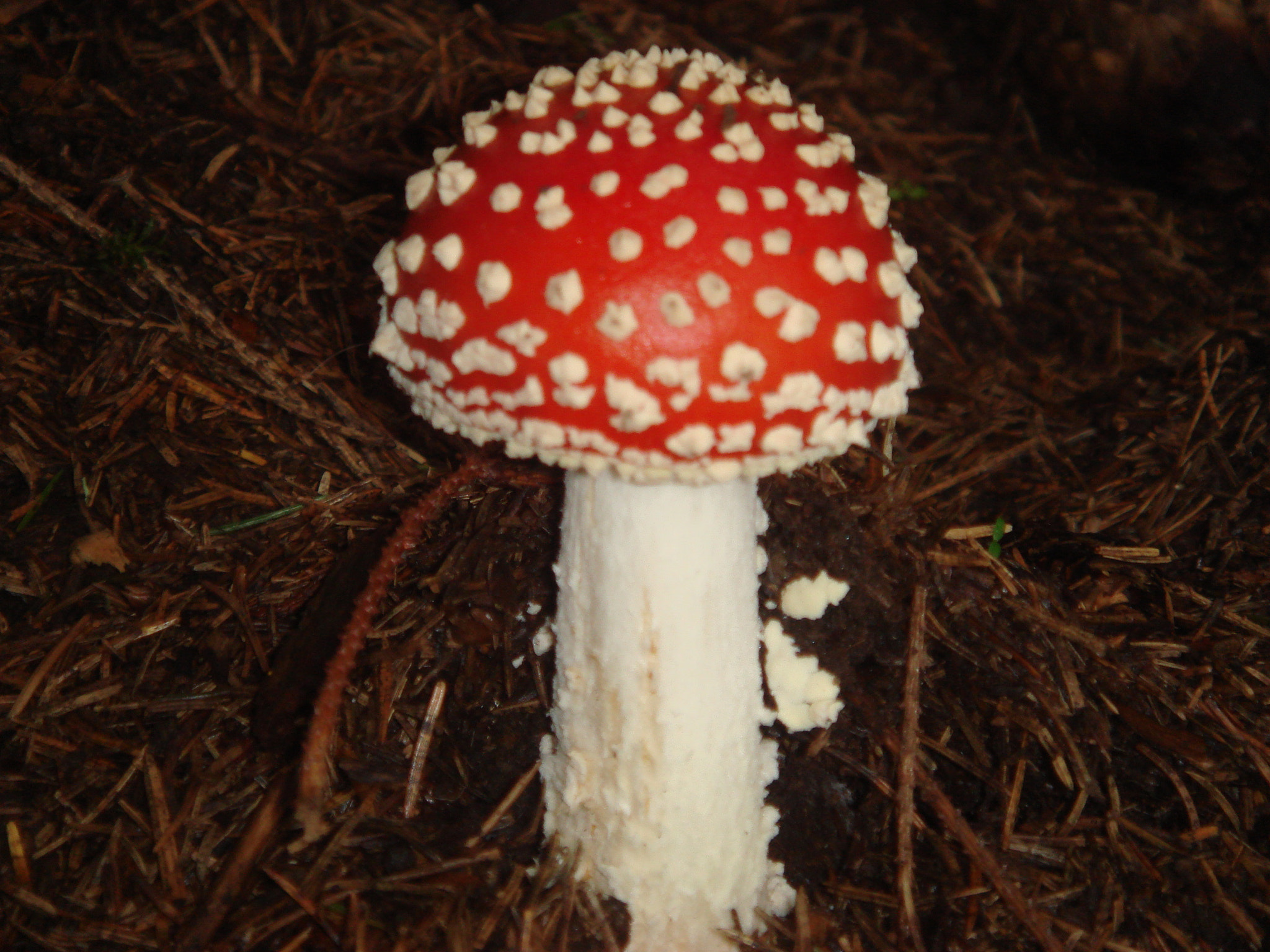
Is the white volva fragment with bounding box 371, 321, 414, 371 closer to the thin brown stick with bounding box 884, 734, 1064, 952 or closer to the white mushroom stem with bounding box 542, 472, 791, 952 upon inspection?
the white mushroom stem with bounding box 542, 472, 791, 952

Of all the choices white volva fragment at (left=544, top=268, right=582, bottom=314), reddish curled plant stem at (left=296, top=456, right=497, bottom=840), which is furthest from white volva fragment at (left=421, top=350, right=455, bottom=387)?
reddish curled plant stem at (left=296, top=456, right=497, bottom=840)

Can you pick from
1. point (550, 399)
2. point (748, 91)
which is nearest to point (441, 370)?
point (550, 399)

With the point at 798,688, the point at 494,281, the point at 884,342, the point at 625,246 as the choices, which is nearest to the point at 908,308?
the point at 884,342

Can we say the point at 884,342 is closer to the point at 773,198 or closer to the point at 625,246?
the point at 773,198

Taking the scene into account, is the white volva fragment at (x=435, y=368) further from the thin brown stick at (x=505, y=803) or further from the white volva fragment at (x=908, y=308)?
the thin brown stick at (x=505, y=803)

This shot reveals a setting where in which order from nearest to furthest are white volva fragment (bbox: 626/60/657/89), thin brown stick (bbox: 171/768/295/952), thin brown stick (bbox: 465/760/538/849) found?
white volva fragment (bbox: 626/60/657/89) → thin brown stick (bbox: 171/768/295/952) → thin brown stick (bbox: 465/760/538/849)

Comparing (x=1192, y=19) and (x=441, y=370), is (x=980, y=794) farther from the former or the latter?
(x=1192, y=19)

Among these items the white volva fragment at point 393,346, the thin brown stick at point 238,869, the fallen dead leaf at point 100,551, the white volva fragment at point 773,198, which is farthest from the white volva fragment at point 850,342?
the fallen dead leaf at point 100,551
